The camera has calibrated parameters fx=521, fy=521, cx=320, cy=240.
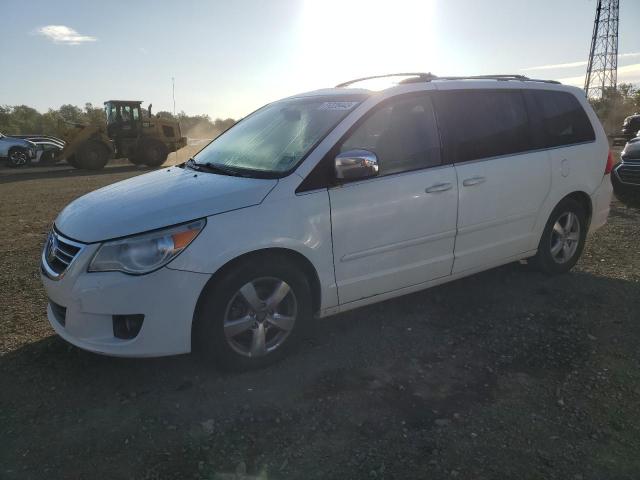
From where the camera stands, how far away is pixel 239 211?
3008 mm

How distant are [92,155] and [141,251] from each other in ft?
61.1

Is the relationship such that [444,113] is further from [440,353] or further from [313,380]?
[313,380]

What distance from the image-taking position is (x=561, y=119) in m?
4.64

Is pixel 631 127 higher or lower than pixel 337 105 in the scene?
higher

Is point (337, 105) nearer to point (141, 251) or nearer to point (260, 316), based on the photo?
point (260, 316)

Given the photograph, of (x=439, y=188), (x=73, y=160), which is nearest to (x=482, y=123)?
(x=439, y=188)

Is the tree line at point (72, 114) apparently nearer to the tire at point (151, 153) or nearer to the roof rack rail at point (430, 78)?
the tire at point (151, 153)

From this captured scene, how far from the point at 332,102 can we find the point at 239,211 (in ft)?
4.03

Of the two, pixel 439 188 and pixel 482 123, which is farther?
pixel 482 123

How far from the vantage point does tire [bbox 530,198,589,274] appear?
15.4 feet

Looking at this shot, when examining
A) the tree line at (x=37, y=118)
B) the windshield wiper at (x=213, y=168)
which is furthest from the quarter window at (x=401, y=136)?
the tree line at (x=37, y=118)

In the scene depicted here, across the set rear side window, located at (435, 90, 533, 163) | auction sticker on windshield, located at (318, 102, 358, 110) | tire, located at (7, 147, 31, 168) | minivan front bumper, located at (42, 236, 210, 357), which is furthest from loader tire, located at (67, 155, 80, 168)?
rear side window, located at (435, 90, 533, 163)

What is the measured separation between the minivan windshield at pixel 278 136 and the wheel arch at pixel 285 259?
1.65 ft

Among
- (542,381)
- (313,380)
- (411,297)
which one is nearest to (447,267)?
(411,297)
